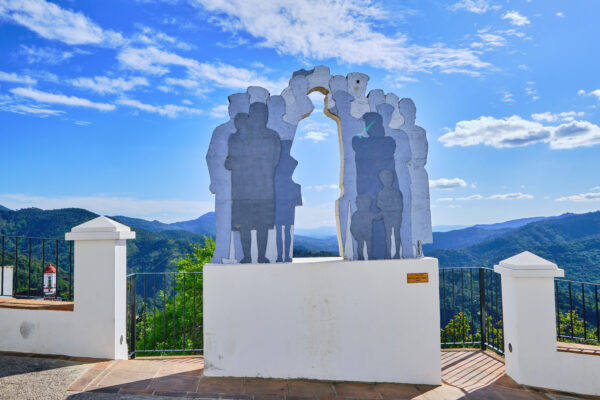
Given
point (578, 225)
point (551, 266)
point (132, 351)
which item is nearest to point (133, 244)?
point (132, 351)

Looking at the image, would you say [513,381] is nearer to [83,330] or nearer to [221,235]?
[221,235]

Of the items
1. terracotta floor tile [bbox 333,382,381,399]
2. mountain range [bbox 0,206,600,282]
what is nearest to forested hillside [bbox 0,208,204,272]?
mountain range [bbox 0,206,600,282]

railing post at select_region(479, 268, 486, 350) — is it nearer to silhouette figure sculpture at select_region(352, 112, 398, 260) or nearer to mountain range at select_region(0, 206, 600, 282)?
silhouette figure sculpture at select_region(352, 112, 398, 260)

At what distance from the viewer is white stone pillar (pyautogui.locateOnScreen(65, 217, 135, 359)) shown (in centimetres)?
415

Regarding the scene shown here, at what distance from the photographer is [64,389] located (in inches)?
133

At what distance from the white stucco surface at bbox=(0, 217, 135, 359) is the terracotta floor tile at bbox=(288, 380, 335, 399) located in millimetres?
1973

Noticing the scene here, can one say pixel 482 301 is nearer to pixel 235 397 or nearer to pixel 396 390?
pixel 396 390

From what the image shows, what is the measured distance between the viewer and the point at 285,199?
4.19 metres

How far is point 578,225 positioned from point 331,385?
47493 millimetres

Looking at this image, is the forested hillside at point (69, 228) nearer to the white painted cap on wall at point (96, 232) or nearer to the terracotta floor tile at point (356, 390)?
the white painted cap on wall at point (96, 232)

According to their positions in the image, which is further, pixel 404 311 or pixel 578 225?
pixel 578 225

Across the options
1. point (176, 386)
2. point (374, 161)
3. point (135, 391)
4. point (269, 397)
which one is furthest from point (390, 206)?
point (135, 391)

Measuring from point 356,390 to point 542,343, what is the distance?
2.08m

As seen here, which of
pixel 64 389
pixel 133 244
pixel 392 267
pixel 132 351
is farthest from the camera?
pixel 133 244
